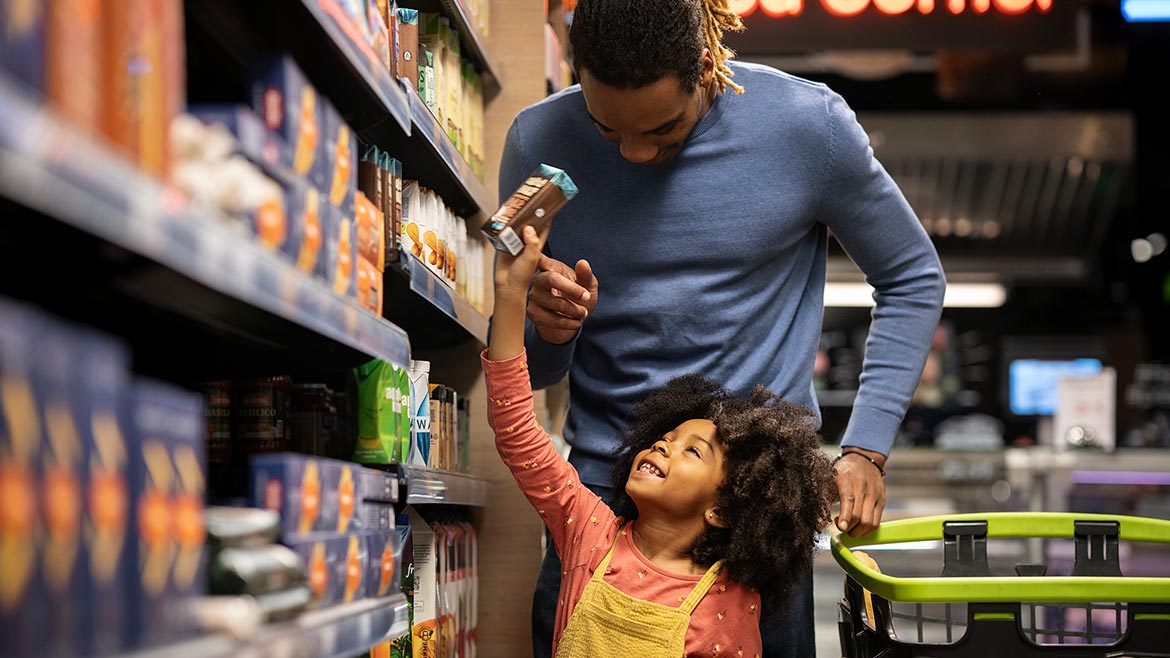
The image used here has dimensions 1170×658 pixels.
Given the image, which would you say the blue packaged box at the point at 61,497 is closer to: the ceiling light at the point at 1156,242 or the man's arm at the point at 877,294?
the man's arm at the point at 877,294

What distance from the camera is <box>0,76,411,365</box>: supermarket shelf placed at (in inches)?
29.5

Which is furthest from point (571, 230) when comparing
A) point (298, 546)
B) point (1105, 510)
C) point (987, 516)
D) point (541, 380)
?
point (1105, 510)

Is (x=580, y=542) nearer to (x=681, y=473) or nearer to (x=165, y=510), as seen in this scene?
(x=681, y=473)

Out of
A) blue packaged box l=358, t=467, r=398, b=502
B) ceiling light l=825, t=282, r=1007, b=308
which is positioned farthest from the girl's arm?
ceiling light l=825, t=282, r=1007, b=308

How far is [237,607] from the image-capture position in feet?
3.54

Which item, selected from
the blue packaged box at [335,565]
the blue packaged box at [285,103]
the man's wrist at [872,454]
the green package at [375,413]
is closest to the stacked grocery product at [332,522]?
the blue packaged box at [335,565]

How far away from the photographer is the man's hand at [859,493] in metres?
2.25

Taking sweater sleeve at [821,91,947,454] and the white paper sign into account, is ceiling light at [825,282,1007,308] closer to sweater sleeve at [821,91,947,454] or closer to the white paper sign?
the white paper sign

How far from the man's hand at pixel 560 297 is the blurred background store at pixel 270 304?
215 mm

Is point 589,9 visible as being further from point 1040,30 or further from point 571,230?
point 1040,30

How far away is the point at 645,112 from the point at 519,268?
0.32m

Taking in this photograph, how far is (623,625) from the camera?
208cm

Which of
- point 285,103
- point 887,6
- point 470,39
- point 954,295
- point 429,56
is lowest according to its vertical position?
point 285,103

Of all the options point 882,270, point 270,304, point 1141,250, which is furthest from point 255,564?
point 1141,250
